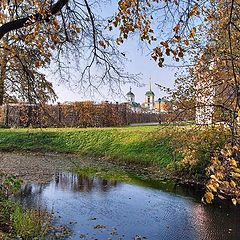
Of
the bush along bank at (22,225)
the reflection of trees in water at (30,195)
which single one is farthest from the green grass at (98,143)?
the bush along bank at (22,225)

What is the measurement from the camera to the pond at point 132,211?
5852 millimetres

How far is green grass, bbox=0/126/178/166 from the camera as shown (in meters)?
13.5

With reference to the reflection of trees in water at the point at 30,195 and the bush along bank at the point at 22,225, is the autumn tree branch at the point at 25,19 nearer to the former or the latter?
the bush along bank at the point at 22,225

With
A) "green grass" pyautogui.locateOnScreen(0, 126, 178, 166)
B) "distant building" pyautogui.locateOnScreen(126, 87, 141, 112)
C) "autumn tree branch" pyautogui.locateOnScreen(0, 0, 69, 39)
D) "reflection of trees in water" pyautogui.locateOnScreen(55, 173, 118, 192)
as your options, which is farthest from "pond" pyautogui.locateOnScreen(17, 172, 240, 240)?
"green grass" pyautogui.locateOnScreen(0, 126, 178, 166)

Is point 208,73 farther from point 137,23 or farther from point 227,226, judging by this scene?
point 137,23

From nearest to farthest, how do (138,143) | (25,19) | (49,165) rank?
(25,19) < (49,165) < (138,143)

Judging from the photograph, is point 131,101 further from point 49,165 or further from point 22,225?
point 49,165

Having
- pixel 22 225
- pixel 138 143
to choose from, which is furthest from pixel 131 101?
pixel 138 143

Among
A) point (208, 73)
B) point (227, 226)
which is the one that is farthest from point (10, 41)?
point (227, 226)

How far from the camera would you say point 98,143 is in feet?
53.8

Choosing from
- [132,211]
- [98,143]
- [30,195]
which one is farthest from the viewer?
[98,143]

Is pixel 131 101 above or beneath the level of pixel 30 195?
above

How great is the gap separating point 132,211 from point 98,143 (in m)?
9.42

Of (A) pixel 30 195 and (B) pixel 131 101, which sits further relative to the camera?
(B) pixel 131 101
